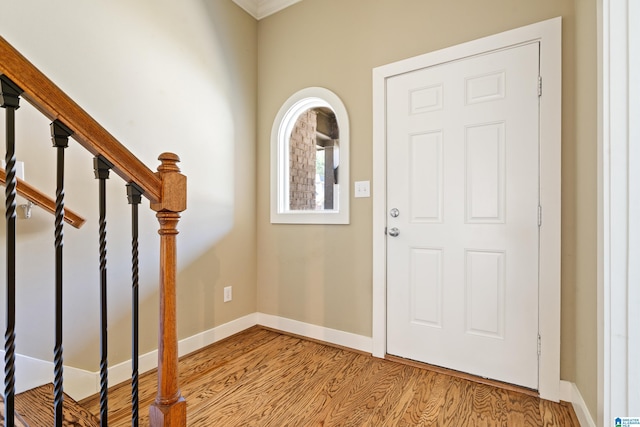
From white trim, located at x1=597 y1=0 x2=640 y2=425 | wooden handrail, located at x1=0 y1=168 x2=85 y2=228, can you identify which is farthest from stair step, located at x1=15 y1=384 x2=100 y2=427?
white trim, located at x1=597 y1=0 x2=640 y2=425

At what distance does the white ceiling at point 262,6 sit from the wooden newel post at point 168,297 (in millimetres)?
2271

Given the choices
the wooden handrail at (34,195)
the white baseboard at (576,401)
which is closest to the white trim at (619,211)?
the white baseboard at (576,401)

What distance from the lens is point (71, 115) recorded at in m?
0.77

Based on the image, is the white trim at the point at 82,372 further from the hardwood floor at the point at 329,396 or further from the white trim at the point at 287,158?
the white trim at the point at 287,158

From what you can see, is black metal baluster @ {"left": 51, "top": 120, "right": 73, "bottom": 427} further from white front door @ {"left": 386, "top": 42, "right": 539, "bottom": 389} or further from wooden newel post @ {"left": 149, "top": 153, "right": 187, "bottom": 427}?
white front door @ {"left": 386, "top": 42, "right": 539, "bottom": 389}

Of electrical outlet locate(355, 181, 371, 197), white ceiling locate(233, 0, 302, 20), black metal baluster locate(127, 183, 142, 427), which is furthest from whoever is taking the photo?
white ceiling locate(233, 0, 302, 20)

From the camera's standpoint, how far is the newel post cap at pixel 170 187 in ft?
3.22

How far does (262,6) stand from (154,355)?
2.85m

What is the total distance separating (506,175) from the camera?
5.90 feet

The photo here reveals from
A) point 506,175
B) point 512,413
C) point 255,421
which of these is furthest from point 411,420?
point 506,175

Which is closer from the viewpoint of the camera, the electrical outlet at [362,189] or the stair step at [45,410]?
the stair step at [45,410]

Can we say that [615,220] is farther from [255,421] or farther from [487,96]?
[255,421]

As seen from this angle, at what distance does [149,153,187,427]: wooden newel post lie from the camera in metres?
0.99

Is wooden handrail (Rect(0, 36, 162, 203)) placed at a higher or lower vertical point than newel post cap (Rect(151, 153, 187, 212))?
higher
